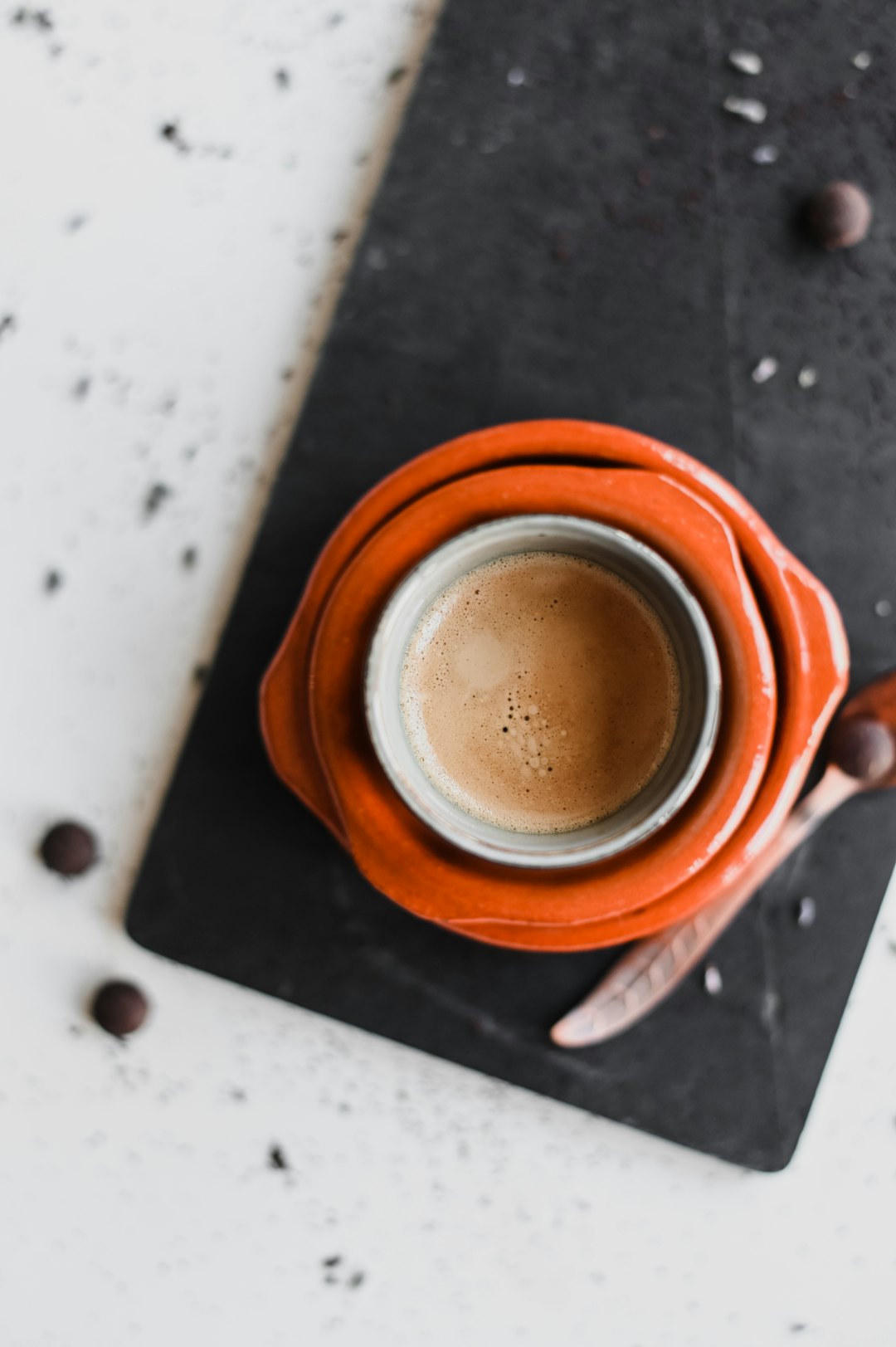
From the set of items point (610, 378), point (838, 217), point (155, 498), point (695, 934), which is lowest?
point (695, 934)

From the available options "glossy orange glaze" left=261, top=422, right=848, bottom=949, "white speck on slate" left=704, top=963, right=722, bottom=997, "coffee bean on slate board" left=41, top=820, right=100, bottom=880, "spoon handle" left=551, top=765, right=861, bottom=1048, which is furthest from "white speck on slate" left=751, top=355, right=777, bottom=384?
"coffee bean on slate board" left=41, top=820, right=100, bottom=880

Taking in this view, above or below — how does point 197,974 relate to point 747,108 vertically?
below

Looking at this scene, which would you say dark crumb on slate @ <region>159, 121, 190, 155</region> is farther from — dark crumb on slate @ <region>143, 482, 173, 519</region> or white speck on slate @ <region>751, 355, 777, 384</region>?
white speck on slate @ <region>751, 355, 777, 384</region>

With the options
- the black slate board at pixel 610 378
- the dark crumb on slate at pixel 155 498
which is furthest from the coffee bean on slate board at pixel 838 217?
the dark crumb on slate at pixel 155 498

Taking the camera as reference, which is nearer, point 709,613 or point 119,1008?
point 709,613

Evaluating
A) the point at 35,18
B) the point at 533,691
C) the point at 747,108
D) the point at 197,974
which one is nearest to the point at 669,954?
the point at 533,691

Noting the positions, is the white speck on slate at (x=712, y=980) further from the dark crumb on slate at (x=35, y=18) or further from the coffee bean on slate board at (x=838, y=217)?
the dark crumb on slate at (x=35, y=18)

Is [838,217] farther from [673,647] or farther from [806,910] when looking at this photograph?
[806,910]
